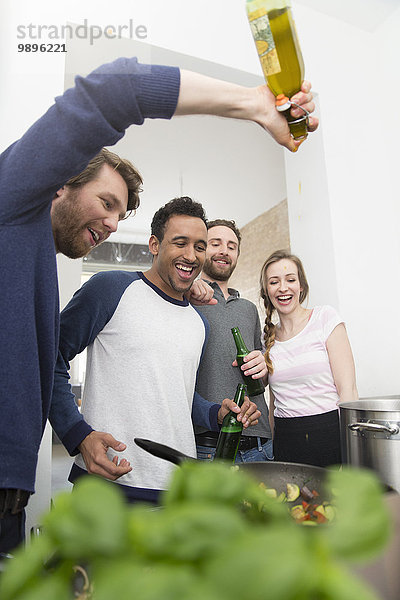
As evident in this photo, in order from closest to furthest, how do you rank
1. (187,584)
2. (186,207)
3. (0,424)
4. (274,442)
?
(187,584), (0,424), (186,207), (274,442)

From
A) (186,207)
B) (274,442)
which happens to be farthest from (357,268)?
(186,207)

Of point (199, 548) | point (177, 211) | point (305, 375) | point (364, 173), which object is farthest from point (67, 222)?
point (364, 173)

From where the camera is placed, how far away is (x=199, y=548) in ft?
0.50

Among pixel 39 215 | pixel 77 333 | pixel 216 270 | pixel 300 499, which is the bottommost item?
pixel 300 499

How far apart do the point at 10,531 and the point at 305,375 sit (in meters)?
1.09

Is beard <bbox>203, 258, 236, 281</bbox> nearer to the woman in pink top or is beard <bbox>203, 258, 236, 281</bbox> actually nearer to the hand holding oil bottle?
the woman in pink top

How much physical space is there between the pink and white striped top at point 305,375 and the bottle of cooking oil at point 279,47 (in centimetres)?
101

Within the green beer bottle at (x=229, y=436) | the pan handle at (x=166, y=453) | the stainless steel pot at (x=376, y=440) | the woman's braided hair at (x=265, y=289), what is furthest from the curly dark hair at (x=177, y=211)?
the pan handle at (x=166, y=453)

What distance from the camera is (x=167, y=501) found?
193mm

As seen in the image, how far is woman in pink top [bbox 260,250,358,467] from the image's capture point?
1517mm

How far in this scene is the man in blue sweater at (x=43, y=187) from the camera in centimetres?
59

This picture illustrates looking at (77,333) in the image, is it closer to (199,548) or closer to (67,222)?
(67,222)

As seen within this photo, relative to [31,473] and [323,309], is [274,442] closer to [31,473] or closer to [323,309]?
[323,309]

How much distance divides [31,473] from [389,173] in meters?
2.59
